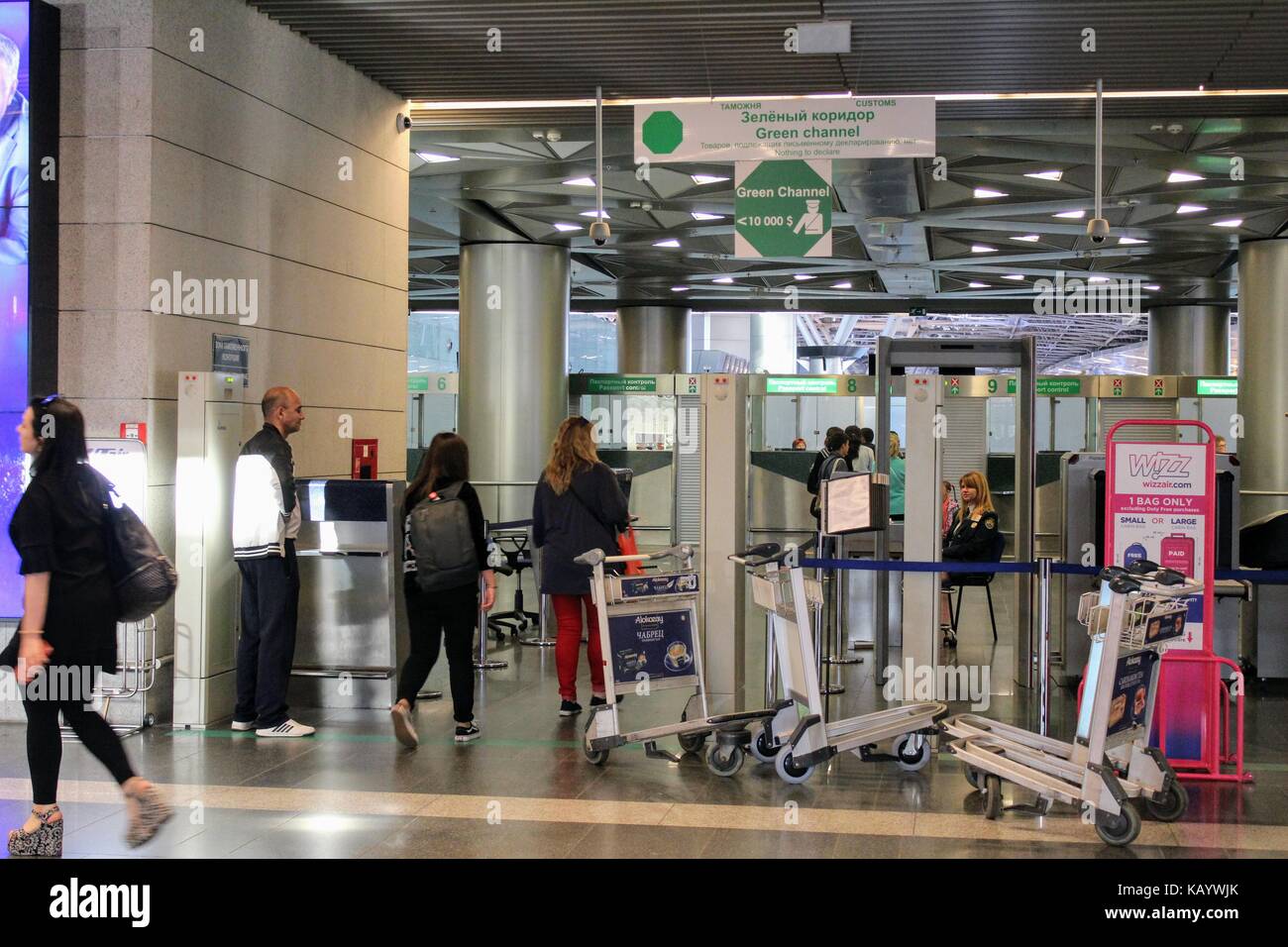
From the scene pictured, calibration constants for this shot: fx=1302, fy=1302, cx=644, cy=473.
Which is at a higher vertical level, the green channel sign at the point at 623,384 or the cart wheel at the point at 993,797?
the green channel sign at the point at 623,384

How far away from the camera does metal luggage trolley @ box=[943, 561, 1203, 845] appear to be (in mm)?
4984

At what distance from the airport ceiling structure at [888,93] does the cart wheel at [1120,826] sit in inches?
189

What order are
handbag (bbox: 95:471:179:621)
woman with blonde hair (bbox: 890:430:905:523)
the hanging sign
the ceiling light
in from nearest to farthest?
handbag (bbox: 95:471:179:621) → the hanging sign → woman with blonde hair (bbox: 890:430:905:523) → the ceiling light

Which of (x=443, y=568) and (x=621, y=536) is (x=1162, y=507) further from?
(x=443, y=568)

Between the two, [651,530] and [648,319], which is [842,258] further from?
[648,319]

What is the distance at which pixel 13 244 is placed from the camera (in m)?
6.75

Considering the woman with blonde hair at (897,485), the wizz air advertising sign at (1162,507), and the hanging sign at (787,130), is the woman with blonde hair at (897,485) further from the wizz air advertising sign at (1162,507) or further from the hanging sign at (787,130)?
the wizz air advertising sign at (1162,507)

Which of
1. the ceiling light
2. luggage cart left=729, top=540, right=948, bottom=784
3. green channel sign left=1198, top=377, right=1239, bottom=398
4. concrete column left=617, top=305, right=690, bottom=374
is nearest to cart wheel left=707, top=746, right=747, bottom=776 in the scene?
luggage cart left=729, top=540, right=948, bottom=784

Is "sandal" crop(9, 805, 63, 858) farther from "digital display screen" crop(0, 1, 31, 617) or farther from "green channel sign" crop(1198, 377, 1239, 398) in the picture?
"green channel sign" crop(1198, 377, 1239, 398)

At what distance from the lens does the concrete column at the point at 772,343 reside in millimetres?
29406

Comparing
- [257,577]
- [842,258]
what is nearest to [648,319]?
[842,258]

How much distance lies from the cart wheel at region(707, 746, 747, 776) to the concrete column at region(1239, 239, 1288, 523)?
11.1 meters

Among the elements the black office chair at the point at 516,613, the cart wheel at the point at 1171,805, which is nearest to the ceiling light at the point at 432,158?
the black office chair at the point at 516,613
